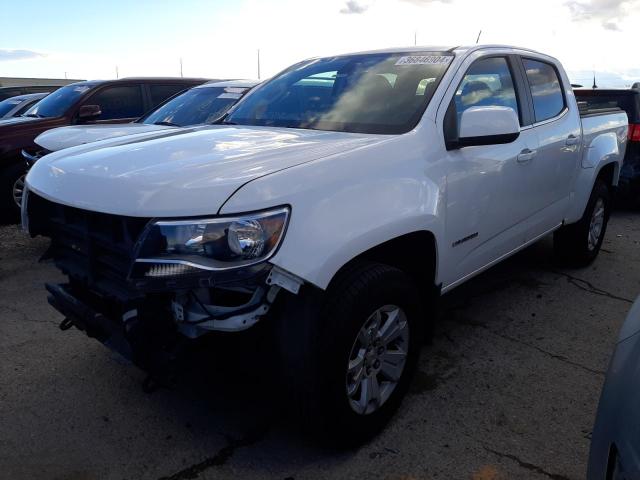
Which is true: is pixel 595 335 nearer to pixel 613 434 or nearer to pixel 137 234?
pixel 613 434

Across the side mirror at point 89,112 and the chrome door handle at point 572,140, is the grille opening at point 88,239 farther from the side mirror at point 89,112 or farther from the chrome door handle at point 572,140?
the side mirror at point 89,112

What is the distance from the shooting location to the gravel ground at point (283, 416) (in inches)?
98.0

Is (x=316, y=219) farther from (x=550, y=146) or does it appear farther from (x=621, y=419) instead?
(x=550, y=146)

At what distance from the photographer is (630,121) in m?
7.24

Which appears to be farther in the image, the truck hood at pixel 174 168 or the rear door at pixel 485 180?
the rear door at pixel 485 180

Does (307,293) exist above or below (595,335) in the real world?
above

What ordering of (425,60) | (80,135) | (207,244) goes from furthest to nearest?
1. (80,135)
2. (425,60)
3. (207,244)

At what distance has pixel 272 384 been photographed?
2.31 metres

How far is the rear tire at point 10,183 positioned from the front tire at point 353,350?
531 cm

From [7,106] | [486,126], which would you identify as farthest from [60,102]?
[486,126]

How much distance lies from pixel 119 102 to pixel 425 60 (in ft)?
17.9

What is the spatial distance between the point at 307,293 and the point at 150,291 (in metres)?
0.58

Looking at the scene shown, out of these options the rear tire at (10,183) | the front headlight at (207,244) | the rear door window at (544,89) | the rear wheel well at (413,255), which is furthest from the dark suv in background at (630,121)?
the rear tire at (10,183)

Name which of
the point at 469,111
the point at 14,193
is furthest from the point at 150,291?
the point at 14,193
